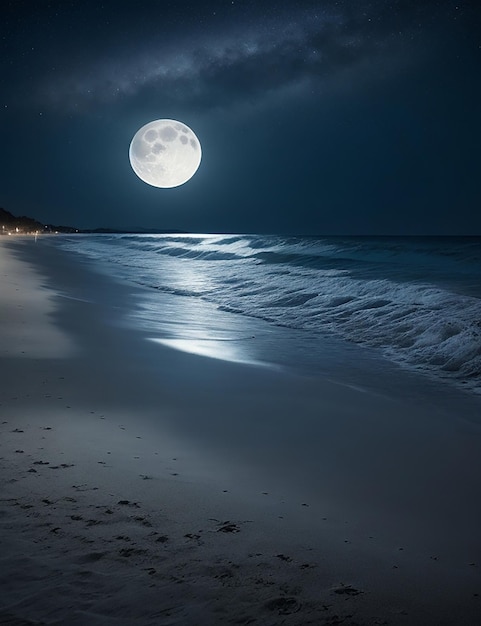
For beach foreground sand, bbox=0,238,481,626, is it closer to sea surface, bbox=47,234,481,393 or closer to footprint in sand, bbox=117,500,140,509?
footprint in sand, bbox=117,500,140,509

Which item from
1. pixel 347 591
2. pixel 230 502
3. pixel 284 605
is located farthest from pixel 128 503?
pixel 347 591

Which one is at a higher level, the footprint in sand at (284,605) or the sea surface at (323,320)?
the sea surface at (323,320)

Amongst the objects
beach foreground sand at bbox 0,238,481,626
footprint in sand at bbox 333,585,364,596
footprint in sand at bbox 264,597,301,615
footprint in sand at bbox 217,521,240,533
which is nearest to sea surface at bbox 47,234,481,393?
beach foreground sand at bbox 0,238,481,626

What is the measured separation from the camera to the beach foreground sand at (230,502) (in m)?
2.01

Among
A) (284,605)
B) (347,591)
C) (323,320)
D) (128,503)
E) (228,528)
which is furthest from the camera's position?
(323,320)

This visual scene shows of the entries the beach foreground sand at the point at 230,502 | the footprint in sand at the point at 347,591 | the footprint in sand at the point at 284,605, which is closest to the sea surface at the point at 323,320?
the beach foreground sand at the point at 230,502

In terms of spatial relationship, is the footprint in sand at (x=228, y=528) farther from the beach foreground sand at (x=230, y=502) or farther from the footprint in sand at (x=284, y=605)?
the footprint in sand at (x=284, y=605)

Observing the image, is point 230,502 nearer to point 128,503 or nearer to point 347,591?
point 128,503

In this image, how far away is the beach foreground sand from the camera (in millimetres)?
2006

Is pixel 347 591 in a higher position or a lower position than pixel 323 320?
lower

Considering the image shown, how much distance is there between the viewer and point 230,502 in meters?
2.84

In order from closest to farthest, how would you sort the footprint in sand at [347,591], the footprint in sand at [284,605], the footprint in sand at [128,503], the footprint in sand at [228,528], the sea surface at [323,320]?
the footprint in sand at [284,605]
the footprint in sand at [347,591]
the footprint in sand at [228,528]
the footprint in sand at [128,503]
the sea surface at [323,320]

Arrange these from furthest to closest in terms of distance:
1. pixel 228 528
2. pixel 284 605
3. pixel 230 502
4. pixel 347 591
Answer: pixel 230 502 → pixel 228 528 → pixel 347 591 → pixel 284 605

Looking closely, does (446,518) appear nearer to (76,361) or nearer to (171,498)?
(171,498)
